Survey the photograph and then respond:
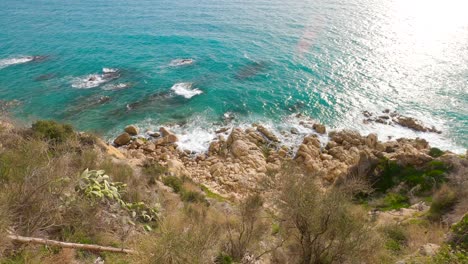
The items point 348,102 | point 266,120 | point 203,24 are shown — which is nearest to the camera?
point 266,120

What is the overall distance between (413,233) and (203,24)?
53.4m

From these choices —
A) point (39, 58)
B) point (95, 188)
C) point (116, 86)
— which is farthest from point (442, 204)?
point (39, 58)

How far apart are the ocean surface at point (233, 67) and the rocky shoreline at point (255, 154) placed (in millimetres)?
1794

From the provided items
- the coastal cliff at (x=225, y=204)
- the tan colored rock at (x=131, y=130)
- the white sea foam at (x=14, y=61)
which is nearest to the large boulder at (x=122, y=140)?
the coastal cliff at (x=225, y=204)

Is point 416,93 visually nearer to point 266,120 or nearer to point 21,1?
point 266,120

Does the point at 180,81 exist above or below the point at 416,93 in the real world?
below

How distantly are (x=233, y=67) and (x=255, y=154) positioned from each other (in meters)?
19.8

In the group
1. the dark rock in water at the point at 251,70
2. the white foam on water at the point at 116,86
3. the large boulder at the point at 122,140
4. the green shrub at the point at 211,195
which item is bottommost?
the large boulder at the point at 122,140

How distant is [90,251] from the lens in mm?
11289

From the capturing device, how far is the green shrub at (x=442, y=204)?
18.0m

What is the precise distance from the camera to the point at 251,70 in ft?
145

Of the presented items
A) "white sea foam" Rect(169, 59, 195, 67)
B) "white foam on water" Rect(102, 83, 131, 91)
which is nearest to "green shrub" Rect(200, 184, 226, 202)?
"white foam on water" Rect(102, 83, 131, 91)

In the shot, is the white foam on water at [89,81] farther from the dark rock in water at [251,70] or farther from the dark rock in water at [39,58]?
the dark rock in water at [251,70]

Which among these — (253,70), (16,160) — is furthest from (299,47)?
(16,160)
